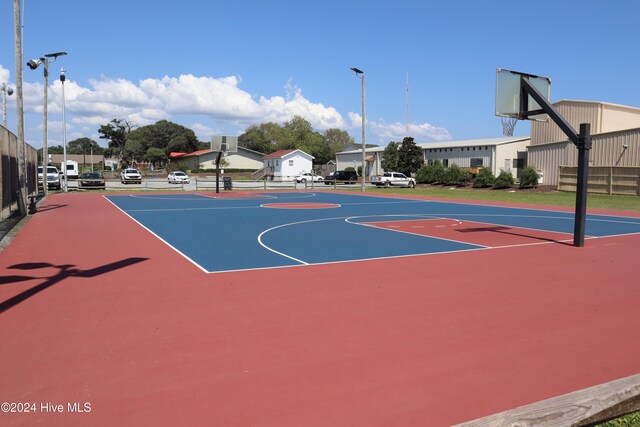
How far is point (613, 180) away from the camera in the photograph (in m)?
37.4

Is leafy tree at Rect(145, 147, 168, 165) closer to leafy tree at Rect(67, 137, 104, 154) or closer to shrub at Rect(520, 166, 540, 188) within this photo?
leafy tree at Rect(67, 137, 104, 154)

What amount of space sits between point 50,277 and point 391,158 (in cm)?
5721

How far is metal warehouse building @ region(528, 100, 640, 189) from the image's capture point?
123 ft

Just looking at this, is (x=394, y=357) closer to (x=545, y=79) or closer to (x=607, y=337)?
(x=607, y=337)

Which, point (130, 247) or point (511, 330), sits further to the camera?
point (130, 247)

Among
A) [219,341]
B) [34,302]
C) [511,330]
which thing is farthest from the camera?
[34,302]

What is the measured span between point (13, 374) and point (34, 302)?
295 cm

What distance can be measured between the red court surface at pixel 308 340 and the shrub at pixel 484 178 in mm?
40080

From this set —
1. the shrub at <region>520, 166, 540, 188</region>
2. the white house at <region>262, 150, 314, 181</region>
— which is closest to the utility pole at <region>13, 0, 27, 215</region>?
the shrub at <region>520, 166, 540, 188</region>

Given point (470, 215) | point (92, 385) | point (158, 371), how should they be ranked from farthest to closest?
point (470, 215)
point (158, 371)
point (92, 385)

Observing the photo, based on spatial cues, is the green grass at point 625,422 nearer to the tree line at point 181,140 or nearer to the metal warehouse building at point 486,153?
the metal warehouse building at point 486,153

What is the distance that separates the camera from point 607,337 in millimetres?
6277

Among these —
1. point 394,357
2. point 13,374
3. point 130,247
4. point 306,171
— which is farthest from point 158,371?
point 306,171

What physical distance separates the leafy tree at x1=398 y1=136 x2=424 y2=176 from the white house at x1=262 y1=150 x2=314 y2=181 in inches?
741
